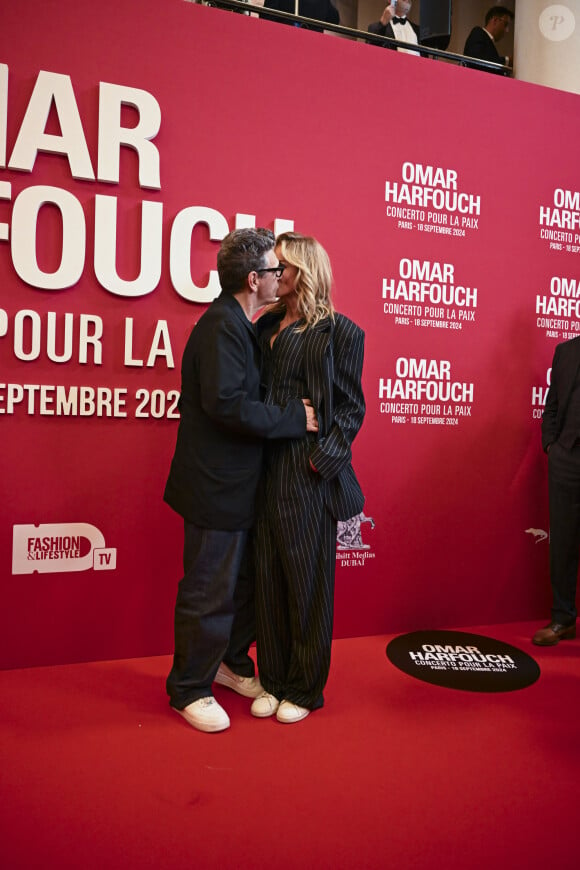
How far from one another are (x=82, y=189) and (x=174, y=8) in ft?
2.90

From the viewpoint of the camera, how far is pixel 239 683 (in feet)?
8.29

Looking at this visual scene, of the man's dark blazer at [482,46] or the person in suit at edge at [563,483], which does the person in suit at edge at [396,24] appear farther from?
the person in suit at edge at [563,483]

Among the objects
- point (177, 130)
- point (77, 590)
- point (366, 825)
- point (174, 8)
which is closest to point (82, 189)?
point (177, 130)

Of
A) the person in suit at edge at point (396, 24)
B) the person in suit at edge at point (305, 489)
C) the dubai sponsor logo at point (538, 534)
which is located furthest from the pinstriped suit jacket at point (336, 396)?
the person in suit at edge at point (396, 24)

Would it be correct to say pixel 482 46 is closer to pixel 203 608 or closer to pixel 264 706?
pixel 203 608

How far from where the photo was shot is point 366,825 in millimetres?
1715

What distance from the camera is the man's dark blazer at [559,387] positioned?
3281 millimetres

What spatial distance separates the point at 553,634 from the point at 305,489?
5.71ft

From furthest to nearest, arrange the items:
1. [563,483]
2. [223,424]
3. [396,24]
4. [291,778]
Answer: [396,24]
[563,483]
[223,424]
[291,778]

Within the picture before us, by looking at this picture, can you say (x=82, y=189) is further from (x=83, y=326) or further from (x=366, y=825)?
(x=366, y=825)

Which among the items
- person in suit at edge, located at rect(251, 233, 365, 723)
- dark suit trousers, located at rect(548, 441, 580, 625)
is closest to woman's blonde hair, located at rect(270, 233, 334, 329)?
person in suit at edge, located at rect(251, 233, 365, 723)

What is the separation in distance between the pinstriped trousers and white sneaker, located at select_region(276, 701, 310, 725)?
23 mm

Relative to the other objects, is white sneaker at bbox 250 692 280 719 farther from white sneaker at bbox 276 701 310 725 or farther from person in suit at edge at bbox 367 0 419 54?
person in suit at edge at bbox 367 0 419 54

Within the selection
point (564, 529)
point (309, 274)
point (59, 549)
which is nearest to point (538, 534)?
point (564, 529)
